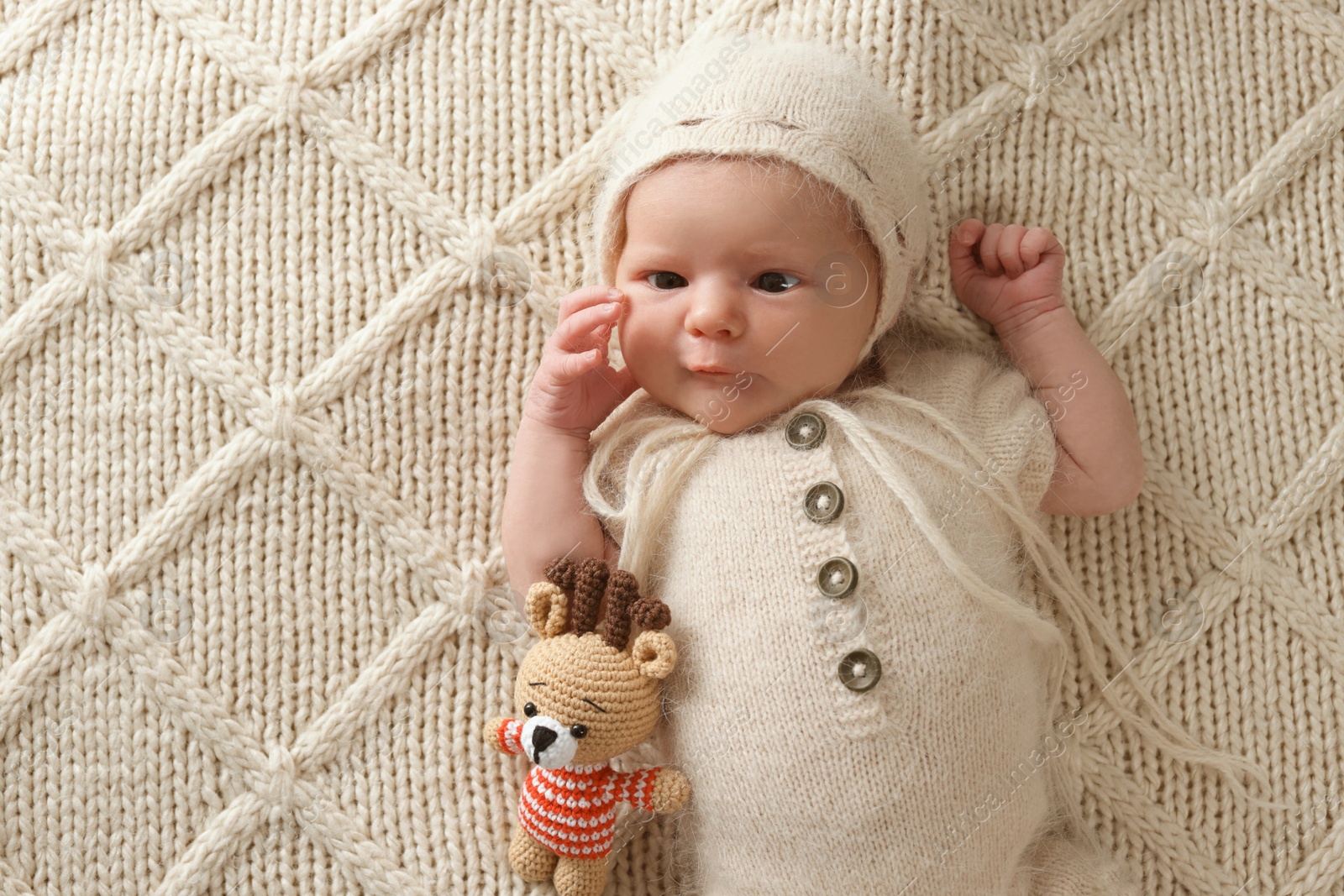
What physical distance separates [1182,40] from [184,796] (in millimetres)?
Result: 1394

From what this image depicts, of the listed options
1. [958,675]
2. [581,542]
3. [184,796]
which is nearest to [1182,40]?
[958,675]

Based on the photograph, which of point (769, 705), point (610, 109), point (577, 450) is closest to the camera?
point (769, 705)

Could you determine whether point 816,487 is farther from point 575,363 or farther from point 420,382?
point 420,382

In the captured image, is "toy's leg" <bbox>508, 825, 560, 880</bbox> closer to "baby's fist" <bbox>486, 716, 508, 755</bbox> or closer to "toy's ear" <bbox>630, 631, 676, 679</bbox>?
"baby's fist" <bbox>486, 716, 508, 755</bbox>

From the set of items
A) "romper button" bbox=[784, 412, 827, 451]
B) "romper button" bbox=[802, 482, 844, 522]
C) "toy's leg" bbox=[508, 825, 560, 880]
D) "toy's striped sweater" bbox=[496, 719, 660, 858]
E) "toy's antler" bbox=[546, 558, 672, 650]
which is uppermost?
"romper button" bbox=[784, 412, 827, 451]

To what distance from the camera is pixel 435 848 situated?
1176 mm

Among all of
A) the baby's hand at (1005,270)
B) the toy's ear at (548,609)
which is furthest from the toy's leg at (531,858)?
the baby's hand at (1005,270)

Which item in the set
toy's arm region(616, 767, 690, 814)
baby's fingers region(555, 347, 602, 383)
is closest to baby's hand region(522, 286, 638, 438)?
baby's fingers region(555, 347, 602, 383)

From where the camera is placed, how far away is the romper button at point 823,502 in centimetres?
105

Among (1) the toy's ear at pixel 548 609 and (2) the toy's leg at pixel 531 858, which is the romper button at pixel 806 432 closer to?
(1) the toy's ear at pixel 548 609

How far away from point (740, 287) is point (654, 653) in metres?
0.36

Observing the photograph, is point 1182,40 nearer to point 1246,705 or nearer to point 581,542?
point 1246,705

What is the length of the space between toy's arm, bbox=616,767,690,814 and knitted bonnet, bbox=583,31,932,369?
46cm

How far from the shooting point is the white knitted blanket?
1.19m
